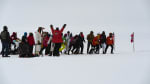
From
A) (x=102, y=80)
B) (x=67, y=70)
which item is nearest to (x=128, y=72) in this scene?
(x=102, y=80)

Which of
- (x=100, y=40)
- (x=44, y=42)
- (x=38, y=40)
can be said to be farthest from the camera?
(x=100, y=40)

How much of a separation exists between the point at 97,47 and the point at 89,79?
9.98m

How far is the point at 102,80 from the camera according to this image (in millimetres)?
8102

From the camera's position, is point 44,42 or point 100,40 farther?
point 100,40

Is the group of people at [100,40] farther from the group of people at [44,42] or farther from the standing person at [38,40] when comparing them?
the standing person at [38,40]

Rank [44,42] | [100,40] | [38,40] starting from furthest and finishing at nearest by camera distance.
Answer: [100,40] < [44,42] < [38,40]

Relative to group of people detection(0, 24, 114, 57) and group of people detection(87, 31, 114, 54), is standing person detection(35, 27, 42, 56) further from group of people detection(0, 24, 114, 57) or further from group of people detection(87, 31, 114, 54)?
group of people detection(87, 31, 114, 54)

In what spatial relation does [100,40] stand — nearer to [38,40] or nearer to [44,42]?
[44,42]

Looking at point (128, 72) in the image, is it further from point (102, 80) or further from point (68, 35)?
point (68, 35)

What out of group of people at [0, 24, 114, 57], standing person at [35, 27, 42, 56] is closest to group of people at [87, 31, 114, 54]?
group of people at [0, 24, 114, 57]

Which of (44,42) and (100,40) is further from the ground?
(100,40)

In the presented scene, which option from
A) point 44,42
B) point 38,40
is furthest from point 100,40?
point 38,40

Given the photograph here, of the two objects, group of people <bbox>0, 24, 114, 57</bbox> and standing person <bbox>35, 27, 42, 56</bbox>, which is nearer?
group of people <bbox>0, 24, 114, 57</bbox>

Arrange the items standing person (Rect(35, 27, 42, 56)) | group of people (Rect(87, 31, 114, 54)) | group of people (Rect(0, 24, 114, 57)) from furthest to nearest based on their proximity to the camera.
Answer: group of people (Rect(87, 31, 114, 54)) < standing person (Rect(35, 27, 42, 56)) < group of people (Rect(0, 24, 114, 57))
